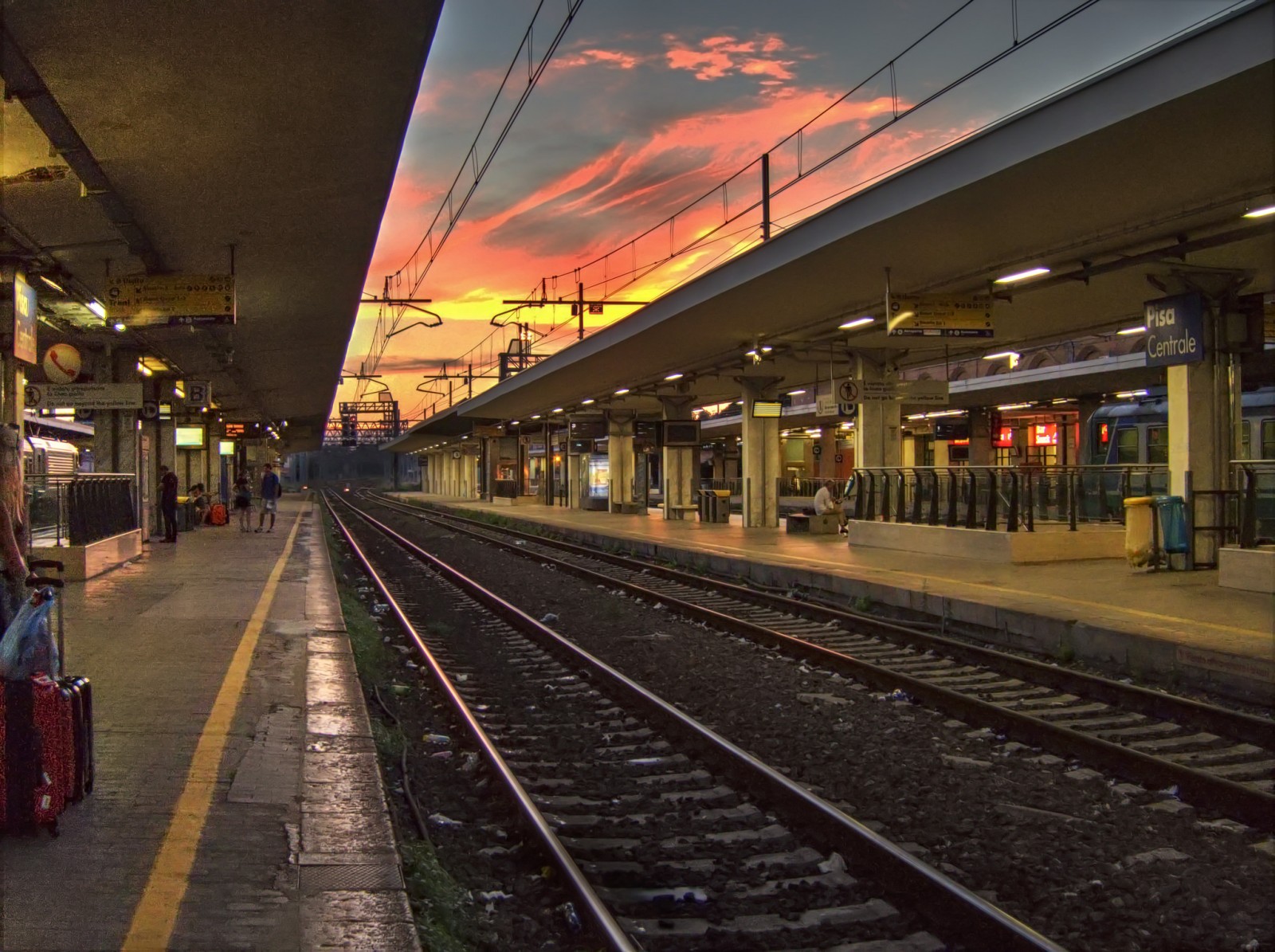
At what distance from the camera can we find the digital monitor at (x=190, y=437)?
96.9 ft

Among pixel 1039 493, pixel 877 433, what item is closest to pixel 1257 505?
pixel 1039 493

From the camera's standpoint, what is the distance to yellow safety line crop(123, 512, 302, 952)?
3385mm

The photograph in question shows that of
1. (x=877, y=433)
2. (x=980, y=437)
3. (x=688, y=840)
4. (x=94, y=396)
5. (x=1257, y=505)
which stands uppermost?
(x=94, y=396)

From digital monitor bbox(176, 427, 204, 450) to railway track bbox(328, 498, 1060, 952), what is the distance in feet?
77.3

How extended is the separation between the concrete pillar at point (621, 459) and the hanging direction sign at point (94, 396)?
2383 centimetres

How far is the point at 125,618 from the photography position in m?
10.6

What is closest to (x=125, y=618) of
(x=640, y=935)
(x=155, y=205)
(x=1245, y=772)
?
(x=155, y=205)

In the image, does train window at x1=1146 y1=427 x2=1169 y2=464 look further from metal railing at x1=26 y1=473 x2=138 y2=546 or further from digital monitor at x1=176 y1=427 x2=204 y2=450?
digital monitor at x1=176 y1=427 x2=204 y2=450

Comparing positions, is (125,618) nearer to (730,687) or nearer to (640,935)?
(730,687)

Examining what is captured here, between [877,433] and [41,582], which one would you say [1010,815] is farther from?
[877,433]

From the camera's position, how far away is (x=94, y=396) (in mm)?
18297

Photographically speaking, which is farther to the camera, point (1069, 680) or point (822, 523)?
point (822, 523)

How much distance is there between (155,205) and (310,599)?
4.92 m

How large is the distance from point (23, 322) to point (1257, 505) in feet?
44.6
